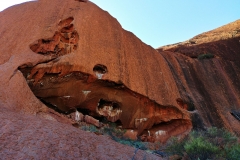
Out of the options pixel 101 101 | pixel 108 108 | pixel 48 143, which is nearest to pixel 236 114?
pixel 108 108

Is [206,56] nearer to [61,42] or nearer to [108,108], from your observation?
[108,108]

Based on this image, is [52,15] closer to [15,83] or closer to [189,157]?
[15,83]

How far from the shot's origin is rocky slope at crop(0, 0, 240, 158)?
37.8 feet

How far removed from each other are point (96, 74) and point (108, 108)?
7.78 feet

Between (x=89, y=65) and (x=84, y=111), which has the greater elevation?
(x=89, y=65)

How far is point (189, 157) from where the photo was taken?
7.50 meters

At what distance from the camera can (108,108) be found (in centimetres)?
1381

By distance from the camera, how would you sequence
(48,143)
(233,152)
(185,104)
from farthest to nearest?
(185,104) → (233,152) → (48,143)

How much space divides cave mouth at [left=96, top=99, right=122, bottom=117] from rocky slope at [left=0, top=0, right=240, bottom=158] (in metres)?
0.03

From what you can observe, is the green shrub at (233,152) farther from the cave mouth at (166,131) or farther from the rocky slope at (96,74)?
the cave mouth at (166,131)

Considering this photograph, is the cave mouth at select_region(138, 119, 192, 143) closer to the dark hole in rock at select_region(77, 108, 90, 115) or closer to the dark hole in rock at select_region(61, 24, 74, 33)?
the dark hole in rock at select_region(77, 108, 90, 115)

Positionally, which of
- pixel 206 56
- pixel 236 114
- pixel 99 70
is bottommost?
pixel 236 114

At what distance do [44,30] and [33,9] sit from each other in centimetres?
264

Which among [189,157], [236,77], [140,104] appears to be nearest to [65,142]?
[189,157]
